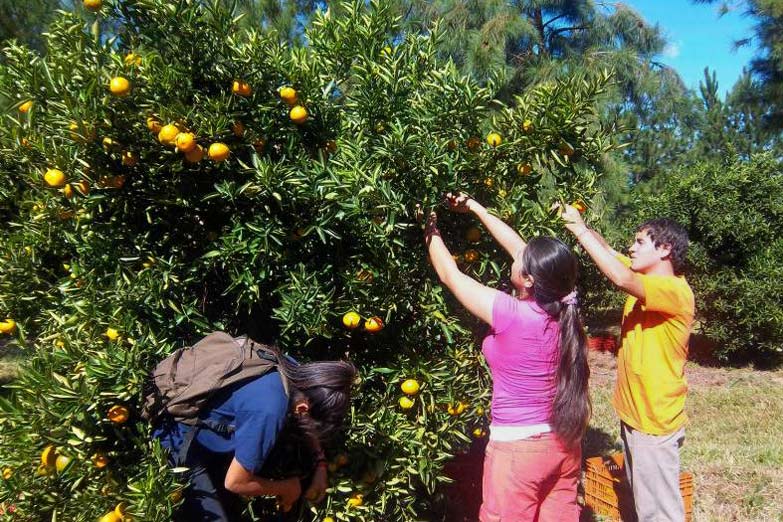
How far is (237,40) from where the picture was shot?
6.56 feet

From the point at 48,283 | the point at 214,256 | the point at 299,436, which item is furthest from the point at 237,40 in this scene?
the point at 299,436

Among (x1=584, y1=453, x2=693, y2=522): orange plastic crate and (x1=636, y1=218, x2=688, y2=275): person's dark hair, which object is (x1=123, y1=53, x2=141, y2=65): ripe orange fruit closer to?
(x1=636, y1=218, x2=688, y2=275): person's dark hair

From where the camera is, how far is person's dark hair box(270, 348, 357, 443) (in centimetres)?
185

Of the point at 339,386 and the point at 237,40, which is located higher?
the point at 237,40

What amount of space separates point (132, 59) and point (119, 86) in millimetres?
150

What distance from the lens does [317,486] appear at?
2098mm

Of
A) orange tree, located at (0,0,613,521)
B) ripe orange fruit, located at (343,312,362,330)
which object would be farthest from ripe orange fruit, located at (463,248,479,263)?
ripe orange fruit, located at (343,312,362,330)

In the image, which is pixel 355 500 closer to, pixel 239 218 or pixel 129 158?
pixel 239 218

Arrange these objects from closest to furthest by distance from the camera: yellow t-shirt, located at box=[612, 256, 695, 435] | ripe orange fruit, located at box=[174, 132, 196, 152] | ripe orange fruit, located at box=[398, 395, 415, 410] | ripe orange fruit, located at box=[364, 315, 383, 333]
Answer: ripe orange fruit, located at box=[174, 132, 196, 152], ripe orange fruit, located at box=[364, 315, 383, 333], ripe orange fruit, located at box=[398, 395, 415, 410], yellow t-shirt, located at box=[612, 256, 695, 435]

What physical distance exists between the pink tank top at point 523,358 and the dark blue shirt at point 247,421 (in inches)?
30.9

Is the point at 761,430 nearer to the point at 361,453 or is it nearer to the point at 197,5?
the point at 361,453

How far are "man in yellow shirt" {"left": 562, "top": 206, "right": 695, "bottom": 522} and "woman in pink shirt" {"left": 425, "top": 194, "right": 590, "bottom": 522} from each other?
21.4 inches

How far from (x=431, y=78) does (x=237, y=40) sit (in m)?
0.74

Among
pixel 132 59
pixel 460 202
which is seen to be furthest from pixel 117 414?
pixel 460 202
